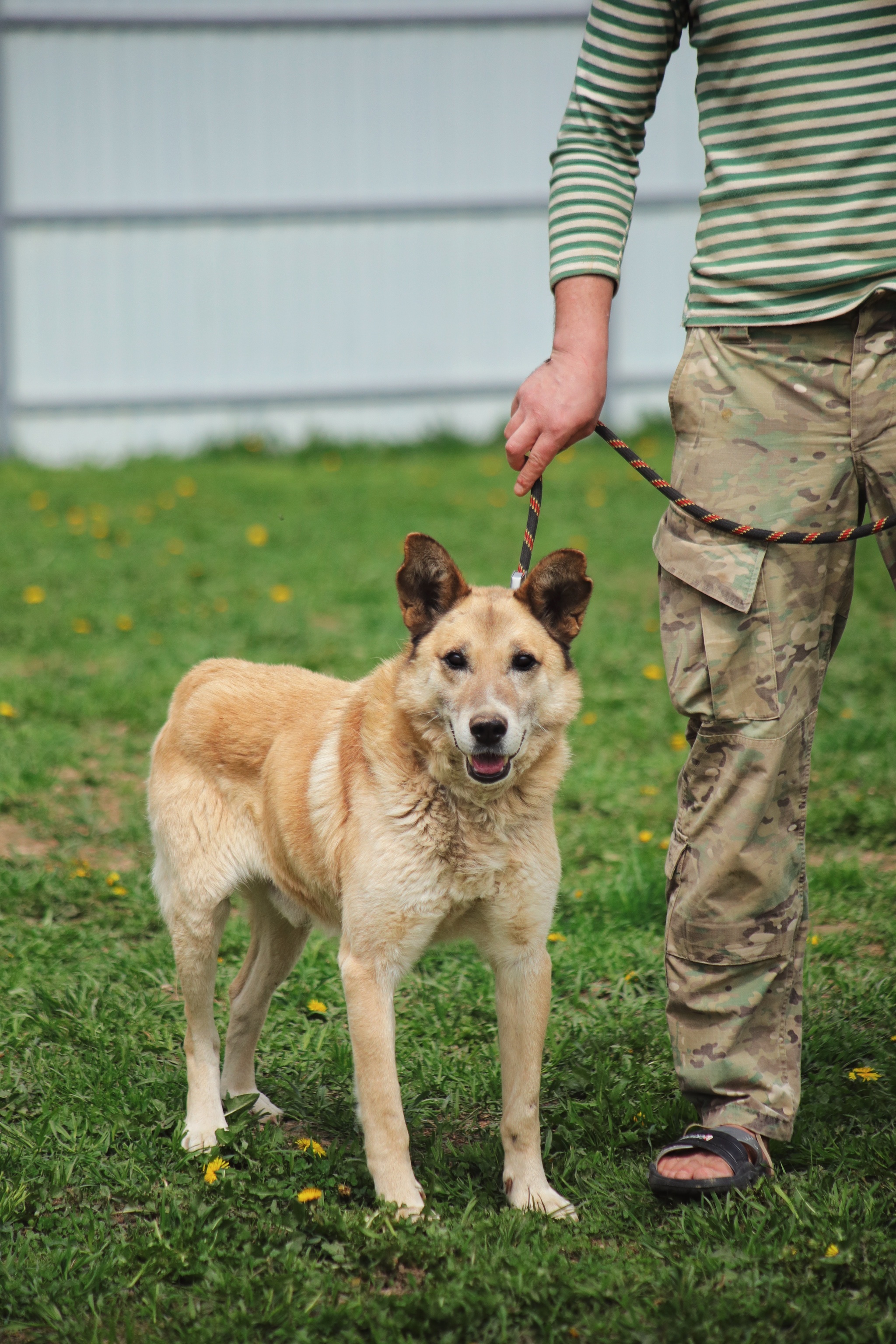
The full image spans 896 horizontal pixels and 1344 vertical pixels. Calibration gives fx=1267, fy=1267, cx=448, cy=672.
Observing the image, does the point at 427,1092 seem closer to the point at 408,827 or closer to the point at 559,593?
the point at 408,827

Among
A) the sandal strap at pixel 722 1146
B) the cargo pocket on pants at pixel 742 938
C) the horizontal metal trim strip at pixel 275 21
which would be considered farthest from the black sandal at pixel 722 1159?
the horizontal metal trim strip at pixel 275 21

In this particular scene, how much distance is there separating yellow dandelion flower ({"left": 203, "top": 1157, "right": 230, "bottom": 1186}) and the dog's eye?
3.88ft

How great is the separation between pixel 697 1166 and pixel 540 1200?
1.05ft

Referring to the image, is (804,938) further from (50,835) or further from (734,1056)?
(50,835)

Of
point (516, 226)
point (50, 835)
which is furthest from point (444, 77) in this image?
point (50, 835)

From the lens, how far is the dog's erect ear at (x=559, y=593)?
2.63m

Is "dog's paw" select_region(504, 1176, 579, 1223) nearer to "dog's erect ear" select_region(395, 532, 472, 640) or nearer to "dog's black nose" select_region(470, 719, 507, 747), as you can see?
"dog's black nose" select_region(470, 719, 507, 747)

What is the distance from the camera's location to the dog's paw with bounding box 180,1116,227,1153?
2738mm

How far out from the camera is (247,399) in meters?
11.4

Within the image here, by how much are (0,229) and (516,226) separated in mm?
4496

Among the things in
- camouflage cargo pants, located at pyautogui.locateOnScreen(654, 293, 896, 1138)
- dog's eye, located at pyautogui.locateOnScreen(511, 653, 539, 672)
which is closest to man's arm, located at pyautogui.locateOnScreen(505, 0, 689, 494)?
camouflage cargo pants, located at pyautogui.locateOnScreen(654, 293, 896, 1138)

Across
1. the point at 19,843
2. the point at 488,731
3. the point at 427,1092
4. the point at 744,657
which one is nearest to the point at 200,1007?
the point at 427,1092

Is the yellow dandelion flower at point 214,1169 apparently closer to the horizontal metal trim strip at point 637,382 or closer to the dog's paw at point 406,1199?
the dog's paw at point 406,1199

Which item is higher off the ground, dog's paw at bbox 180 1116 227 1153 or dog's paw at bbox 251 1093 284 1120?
dog's paw at bbox 180 1116 227 1153
